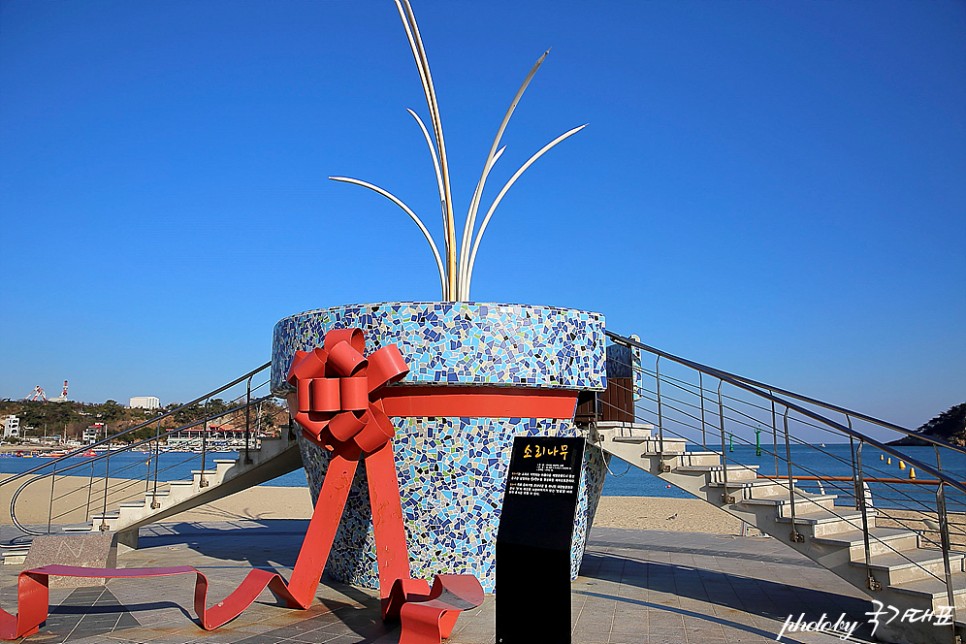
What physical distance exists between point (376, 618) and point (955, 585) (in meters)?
5.08

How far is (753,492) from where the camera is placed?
806cm

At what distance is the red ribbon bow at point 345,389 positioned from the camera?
752 cm

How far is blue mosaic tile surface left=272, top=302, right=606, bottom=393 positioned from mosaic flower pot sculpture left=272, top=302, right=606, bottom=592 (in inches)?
0.4

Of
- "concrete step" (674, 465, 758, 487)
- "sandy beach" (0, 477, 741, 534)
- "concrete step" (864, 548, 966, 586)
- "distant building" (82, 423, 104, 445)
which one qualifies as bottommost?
"sandy beach" (0, 477, 741, 534)

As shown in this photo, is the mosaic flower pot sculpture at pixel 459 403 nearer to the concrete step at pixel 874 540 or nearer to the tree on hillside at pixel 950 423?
the concrete step at pixel 874 540

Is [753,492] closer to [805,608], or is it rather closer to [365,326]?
[805,608]

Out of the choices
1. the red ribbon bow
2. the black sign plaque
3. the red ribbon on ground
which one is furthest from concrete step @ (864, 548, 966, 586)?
the red ribbon bow

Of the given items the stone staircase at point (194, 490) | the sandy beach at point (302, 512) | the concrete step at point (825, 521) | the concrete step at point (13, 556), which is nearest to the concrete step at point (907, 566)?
the concrete step at point (825, 521)

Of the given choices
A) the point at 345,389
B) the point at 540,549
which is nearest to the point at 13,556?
the point at 345,389

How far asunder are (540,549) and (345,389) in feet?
9.38

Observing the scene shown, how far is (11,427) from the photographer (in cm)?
9350

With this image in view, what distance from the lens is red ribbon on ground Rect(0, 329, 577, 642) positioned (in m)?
6.97

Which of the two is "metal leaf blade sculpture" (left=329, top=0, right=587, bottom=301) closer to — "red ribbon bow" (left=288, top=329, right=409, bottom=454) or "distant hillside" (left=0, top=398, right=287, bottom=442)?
"red ribbon bow" (left=288, top=329, right=409, bottom=454)

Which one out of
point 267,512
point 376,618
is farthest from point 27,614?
point 267,512
